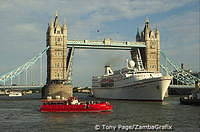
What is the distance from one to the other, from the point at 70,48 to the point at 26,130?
79.2 meters

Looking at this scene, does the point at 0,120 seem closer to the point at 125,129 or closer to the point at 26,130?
the point at 26,130

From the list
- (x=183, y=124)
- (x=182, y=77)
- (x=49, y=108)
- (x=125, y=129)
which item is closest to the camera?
(x=125, y=129)

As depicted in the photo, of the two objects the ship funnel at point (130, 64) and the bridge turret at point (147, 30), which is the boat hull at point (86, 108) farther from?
the bridge turret at point (147, 30)

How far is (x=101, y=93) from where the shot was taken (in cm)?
10756

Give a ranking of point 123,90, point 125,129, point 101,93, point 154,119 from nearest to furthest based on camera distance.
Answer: point 125,129
point 154,119
point 123,90
point 101,93

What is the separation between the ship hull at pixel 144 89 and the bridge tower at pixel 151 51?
94.0 ft

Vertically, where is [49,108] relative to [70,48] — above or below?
below

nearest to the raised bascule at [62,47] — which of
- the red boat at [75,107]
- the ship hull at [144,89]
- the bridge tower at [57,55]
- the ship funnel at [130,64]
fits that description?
the bridge tower at [57,55]

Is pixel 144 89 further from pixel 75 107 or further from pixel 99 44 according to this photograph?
pixel 99 44

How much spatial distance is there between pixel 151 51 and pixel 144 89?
43643 mm

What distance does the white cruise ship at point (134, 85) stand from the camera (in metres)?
76.6

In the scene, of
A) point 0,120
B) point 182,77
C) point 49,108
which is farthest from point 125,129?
point 182,77

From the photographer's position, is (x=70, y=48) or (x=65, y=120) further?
(x=70, y=48)

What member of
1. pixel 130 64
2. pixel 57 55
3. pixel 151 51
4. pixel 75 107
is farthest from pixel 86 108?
pixel 151 51
